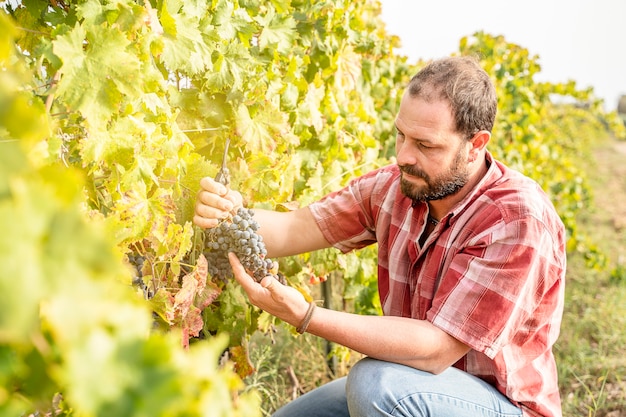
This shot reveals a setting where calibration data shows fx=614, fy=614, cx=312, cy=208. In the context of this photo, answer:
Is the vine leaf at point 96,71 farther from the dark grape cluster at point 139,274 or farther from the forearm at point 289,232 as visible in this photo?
the forearm at point 289,232

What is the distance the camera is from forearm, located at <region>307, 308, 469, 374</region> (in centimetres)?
196

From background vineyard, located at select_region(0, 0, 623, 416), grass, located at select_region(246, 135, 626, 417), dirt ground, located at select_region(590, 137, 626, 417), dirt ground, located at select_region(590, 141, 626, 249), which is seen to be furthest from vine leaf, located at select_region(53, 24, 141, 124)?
dirt ground, located at select_region(590, 141, 626, 249)

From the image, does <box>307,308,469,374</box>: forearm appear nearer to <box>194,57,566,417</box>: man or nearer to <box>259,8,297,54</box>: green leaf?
<box>194,57,566,417</box>: man

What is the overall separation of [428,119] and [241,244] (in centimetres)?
82

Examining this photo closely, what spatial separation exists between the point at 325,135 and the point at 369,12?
1.11 metres

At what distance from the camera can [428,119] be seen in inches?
85.7

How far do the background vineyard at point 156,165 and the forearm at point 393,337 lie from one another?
1.14 ft

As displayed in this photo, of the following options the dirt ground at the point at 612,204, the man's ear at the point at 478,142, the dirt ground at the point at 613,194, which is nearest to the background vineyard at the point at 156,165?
the man's ear at the point at 478,142

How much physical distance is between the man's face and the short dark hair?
0.11 feet

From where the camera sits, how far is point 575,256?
6578 mm

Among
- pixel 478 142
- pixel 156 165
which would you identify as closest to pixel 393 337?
pixel 478 142

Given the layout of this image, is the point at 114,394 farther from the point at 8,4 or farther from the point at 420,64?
the point at 420,64

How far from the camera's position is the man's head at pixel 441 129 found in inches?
86.1

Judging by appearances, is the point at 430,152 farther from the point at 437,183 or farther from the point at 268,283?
→ the point at 268,283
